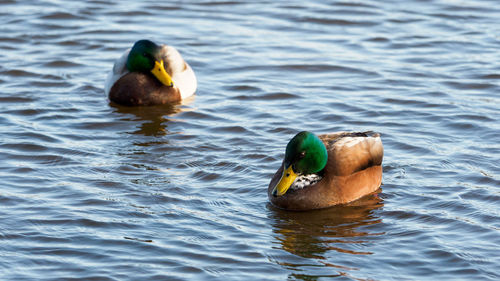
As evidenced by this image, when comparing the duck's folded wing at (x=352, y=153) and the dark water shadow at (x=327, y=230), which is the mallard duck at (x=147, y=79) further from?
the dark water shadow at (x=327, y=230)

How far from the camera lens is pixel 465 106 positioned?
11562mm

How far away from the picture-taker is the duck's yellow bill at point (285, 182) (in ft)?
27.6

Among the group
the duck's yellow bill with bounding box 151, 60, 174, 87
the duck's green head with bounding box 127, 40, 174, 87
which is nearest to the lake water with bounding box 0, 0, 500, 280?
the duck's yellow bill with bounding box 151, 60, 174, 87

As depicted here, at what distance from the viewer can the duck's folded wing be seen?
8.77 metres

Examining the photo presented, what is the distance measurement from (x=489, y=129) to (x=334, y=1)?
642 centimetres

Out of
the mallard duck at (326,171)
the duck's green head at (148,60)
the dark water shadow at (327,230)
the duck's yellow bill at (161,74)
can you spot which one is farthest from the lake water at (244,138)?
the duck's green head at (148,60)

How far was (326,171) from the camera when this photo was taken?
8.77m

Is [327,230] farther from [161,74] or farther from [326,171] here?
[161,74]

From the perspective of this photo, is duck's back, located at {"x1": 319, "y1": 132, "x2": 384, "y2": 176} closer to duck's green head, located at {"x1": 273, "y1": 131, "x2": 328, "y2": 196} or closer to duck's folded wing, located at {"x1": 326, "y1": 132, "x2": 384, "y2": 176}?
duck's folded wing, located at {"x1": 326, "y1": 132, "x2": 384, "y2": 176}

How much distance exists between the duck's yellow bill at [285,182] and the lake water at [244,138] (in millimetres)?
227

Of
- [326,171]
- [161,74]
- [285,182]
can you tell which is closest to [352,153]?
[326,171]

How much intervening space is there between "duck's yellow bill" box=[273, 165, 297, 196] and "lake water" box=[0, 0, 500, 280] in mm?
227

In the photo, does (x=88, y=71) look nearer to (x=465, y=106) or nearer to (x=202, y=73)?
(x=202, y=73)

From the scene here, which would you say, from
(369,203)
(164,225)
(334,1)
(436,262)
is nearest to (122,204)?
(164,225)
